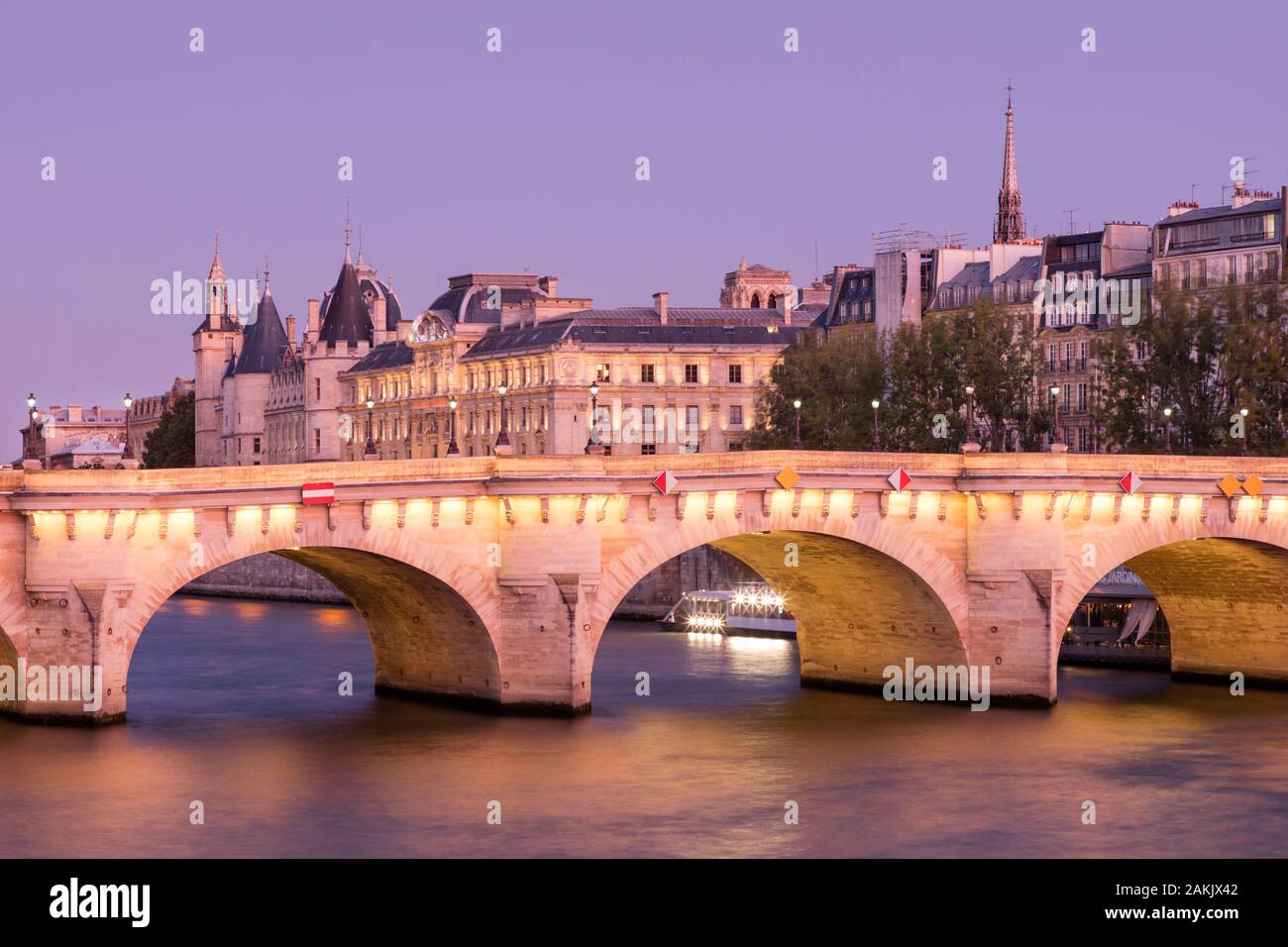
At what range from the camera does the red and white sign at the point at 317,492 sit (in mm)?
53250

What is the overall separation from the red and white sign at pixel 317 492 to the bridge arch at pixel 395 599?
30.0 inches

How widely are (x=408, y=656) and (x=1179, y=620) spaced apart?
23.3 meters

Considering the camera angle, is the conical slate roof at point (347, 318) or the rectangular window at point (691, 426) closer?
the rectangular window at point (691, 426)

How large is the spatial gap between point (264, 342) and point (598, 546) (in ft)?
426

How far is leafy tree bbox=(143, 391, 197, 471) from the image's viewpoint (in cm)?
18862

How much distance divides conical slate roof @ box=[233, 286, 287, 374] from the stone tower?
12.2ft

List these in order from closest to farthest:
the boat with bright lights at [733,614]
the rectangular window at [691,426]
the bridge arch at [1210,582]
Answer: the bridge arch at [1210,582], the boat with bright lights at [733,614], the rectangular window at [691,426]

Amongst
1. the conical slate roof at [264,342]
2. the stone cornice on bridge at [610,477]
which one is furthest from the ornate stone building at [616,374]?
the stone cornice on bridge at [610,477]

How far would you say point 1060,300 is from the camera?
105000mm

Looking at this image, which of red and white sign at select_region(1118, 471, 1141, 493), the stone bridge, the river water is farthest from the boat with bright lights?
red and white sign at select_region(1118, 471, 1141, 493)

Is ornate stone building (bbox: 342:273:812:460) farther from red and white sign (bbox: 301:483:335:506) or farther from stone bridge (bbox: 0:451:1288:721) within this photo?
red and white sign (bbox: 301:483:335:506)

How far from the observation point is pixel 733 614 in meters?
90.1

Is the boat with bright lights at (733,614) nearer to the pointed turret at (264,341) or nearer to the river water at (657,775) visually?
the river water at (657,775)

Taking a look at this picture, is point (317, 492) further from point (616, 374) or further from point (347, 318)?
point (347, 318)
